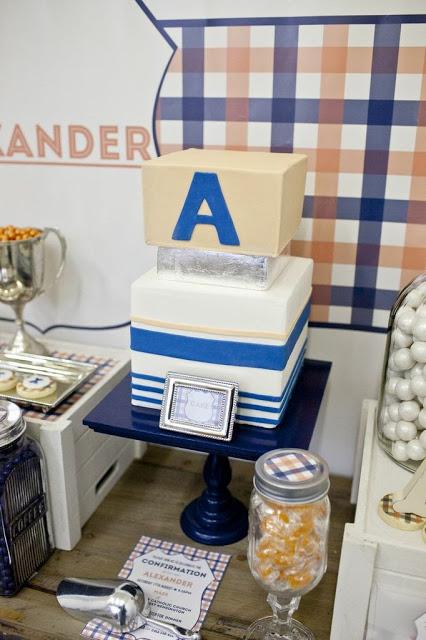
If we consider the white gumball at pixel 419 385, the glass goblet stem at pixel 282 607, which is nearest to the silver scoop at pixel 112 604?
the glass goblet stem at pixel 282 607

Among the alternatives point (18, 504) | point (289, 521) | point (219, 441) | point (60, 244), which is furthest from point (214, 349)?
point (60, 244)

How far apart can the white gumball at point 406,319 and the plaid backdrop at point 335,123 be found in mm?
199

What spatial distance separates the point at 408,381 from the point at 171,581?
1.50 ft

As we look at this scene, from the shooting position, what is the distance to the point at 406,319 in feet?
2.80

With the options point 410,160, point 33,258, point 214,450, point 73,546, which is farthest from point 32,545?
point 410,160

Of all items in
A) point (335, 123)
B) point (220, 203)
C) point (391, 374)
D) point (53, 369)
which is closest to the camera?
point (220, 203)

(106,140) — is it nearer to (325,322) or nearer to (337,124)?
(337,124)

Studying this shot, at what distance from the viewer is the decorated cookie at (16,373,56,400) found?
3.32ft

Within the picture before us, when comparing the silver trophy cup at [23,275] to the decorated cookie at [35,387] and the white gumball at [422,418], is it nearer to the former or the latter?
the decorated cookie at [35,387]

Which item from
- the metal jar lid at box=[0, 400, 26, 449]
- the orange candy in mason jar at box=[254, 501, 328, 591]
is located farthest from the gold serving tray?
the orange candy in mason jar at box=[254, 501, 328, 591]

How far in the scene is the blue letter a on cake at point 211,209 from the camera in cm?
80

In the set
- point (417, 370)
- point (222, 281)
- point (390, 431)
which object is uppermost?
point (222, 281)

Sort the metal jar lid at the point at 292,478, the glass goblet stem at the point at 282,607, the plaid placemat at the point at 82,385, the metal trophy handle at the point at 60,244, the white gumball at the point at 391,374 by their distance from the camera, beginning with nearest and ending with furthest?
1. the metal jar lid at the point at 292,478
2. the glass goblet stem at the point at 282,607
3. the white gumball at the point at 391,374
4. the plaid placemat at the point at 82,385
5. the metal trophy handle at the point at 60,244

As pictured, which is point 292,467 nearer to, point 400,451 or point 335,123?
point 400,451
